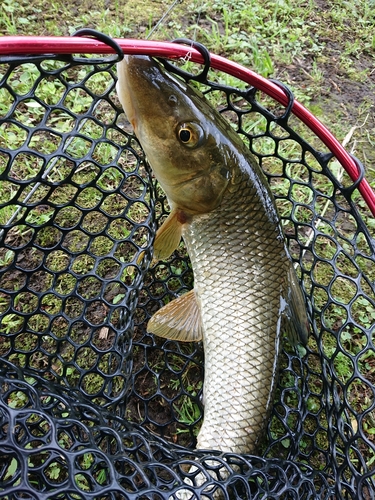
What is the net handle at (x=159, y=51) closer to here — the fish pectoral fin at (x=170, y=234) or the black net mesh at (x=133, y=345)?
the black net mesh at (x=133, y=345)

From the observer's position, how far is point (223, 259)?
177 centimetres

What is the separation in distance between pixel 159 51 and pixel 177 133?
0.31 meters

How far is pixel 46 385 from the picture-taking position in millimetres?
1523

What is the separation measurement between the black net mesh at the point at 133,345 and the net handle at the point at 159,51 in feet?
0.16

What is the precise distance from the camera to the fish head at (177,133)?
4.97ft

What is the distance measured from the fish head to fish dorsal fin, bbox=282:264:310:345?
0.42 metres

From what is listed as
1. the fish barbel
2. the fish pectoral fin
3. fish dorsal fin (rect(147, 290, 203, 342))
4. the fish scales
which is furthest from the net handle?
fish dorsal fin (rect(147, 290, 203, 342))

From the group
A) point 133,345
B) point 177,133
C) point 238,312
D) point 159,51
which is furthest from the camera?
point 133,345

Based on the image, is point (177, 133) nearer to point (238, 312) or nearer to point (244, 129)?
point (238, 312)

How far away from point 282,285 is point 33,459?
1060 mm

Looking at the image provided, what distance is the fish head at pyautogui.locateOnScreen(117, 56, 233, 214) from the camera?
151cm

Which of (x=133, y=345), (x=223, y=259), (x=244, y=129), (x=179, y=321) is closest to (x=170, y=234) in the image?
(x=223, y=259)

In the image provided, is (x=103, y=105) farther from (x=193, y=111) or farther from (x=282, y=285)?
(x=282, y=285)

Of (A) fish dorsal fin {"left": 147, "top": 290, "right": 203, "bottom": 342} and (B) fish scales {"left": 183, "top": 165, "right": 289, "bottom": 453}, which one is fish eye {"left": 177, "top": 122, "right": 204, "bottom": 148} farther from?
(A) fish dorsal fin {"left": 147, "top": 290, "right": 203, "bottom": 342}
